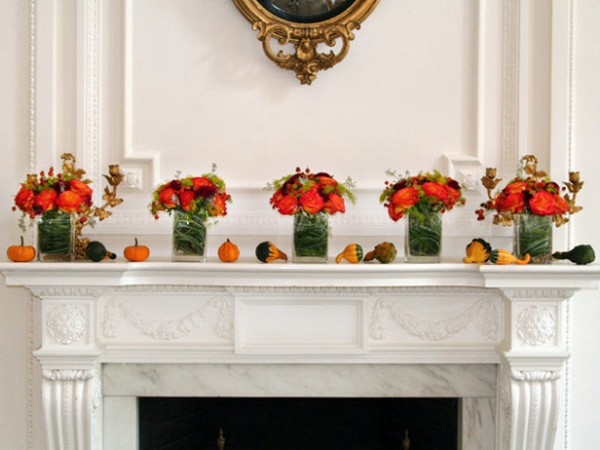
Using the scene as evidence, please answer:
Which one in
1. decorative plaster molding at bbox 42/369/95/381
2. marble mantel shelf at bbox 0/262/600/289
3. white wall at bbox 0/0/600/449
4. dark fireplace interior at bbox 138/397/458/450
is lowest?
dark fireplace interior at bbox 138/397/458/450

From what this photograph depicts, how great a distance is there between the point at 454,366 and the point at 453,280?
1.26 ft

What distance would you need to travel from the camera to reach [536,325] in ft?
8.18

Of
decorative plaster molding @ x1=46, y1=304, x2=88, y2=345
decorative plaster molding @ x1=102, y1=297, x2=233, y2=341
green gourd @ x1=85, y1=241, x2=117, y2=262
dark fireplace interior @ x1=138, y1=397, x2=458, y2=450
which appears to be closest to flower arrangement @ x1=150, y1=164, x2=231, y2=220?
green gourd @ x1=85, y1=241, x2=117, y2=262

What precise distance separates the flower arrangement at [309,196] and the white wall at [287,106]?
0.34 m

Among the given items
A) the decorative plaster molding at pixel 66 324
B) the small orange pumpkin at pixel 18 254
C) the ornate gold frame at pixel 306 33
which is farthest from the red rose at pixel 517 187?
the small orange pumpkin at pixel 18 254

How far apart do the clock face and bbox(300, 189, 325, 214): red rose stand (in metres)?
0.81

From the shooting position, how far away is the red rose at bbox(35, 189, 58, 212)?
241 cm

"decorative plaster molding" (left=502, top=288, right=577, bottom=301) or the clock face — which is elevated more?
the clock face

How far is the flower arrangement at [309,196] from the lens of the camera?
94.9 inches

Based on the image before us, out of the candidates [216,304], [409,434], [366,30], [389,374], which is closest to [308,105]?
[366,30]

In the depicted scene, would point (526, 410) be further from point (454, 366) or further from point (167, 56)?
point (167, 56)

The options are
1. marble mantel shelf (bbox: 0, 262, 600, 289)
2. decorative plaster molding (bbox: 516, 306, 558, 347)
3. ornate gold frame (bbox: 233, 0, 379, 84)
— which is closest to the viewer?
marble mantel shelf (bbox: 0, 262, 600, 289)

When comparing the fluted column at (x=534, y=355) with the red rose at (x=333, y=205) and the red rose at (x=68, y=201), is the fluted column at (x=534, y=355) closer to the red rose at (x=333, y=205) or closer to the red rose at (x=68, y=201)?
the red rose at (x=333, y=205)

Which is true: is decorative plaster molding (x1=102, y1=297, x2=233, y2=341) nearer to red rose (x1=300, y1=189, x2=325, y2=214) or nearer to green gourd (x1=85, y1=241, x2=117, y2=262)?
green gourd (x1=85, y1=241, x2=117, y2=262)
